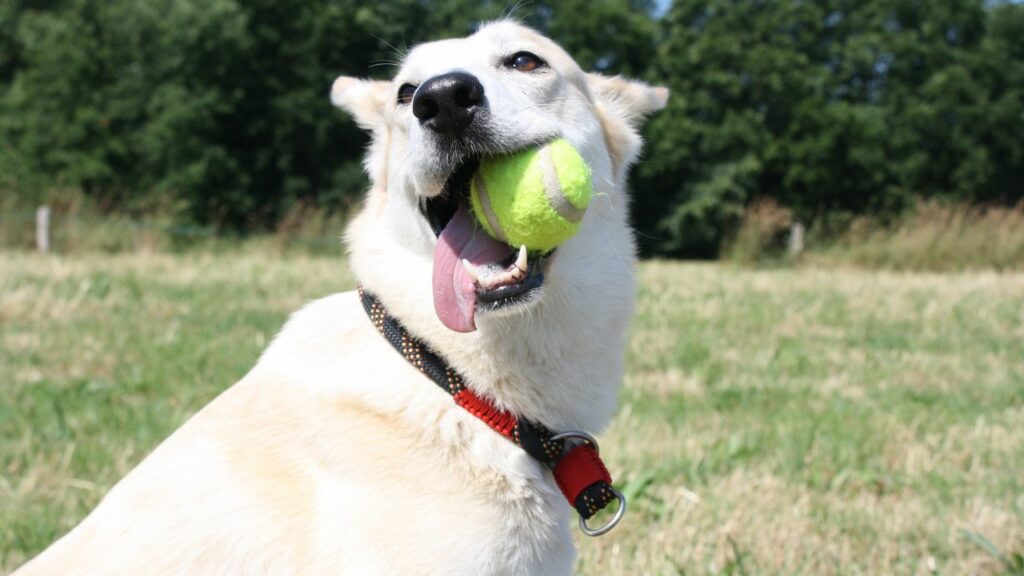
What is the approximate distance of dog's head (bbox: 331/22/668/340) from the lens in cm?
202

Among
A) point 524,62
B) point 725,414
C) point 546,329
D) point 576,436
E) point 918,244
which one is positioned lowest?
point 918,244

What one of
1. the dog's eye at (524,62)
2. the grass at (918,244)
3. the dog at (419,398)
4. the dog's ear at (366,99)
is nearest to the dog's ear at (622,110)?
the dog at (419,398)

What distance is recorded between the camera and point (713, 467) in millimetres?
3574

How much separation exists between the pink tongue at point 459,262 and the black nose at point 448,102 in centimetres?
25

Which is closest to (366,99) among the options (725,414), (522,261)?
(522,261)

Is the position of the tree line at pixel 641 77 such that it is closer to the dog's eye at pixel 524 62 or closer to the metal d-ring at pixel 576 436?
the dog's eye at pixel 524 62

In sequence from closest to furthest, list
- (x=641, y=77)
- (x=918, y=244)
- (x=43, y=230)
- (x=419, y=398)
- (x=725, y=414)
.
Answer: (x=419, y=398)
(x=725, y=414)
(x=43, y=230)
(x=918, y=244)
(x=641, y=77)

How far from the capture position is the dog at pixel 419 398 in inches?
69.6

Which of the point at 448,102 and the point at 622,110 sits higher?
the point at 448,102

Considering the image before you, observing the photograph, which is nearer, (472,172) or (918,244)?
(472,172)

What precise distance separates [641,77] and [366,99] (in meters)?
30.3

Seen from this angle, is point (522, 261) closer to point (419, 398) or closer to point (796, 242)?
point (419, 398)

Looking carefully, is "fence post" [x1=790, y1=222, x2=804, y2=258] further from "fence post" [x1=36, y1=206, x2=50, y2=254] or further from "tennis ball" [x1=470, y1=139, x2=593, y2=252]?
"tennis ball" [x1=470, y1=139, x2=593, y2=252]

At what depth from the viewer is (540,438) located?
1994 mm
